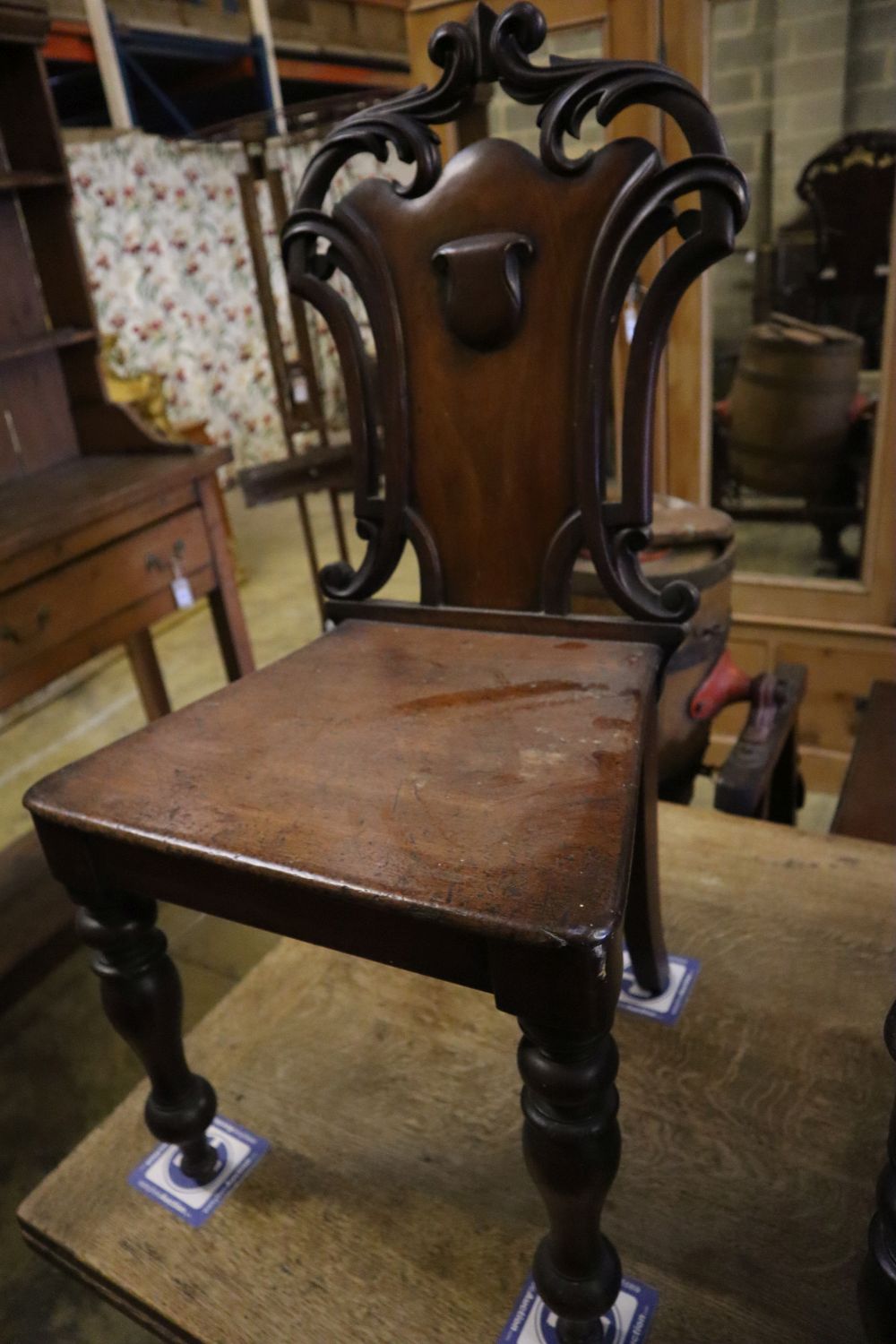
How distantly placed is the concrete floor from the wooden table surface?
305 millimetres

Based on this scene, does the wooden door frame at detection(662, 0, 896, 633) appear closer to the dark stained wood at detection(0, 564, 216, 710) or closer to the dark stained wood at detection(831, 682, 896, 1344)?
the dark stained wood at detection(831, 682, 896, 1344)

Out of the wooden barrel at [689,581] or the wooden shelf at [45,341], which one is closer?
the wooden barrel at [689,581]

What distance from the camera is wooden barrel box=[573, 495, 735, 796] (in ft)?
5.05

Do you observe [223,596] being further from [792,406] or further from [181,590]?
[792,406]

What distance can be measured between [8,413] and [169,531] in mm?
527

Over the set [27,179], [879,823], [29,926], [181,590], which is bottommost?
[29,926]

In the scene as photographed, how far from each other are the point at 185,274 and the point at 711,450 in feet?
12.7

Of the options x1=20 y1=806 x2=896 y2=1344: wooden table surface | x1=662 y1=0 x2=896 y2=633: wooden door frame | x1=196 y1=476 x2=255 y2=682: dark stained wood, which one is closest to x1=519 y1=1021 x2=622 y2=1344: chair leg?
x1=20 y1=806 x2=896 y2=1344: wooden table surface

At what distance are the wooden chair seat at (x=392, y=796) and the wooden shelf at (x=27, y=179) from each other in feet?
4.76

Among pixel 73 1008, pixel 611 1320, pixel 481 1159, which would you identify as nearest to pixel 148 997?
pixel 481 1159

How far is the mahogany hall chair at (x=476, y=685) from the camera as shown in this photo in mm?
673

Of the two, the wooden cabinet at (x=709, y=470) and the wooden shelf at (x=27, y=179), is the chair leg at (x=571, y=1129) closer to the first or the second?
the wooden cabinet at (x=709, y=470)

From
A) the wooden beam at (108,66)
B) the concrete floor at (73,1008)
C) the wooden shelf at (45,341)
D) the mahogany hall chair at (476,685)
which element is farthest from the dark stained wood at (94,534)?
the wooden beam at (108,66)

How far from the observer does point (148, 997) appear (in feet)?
2.96
